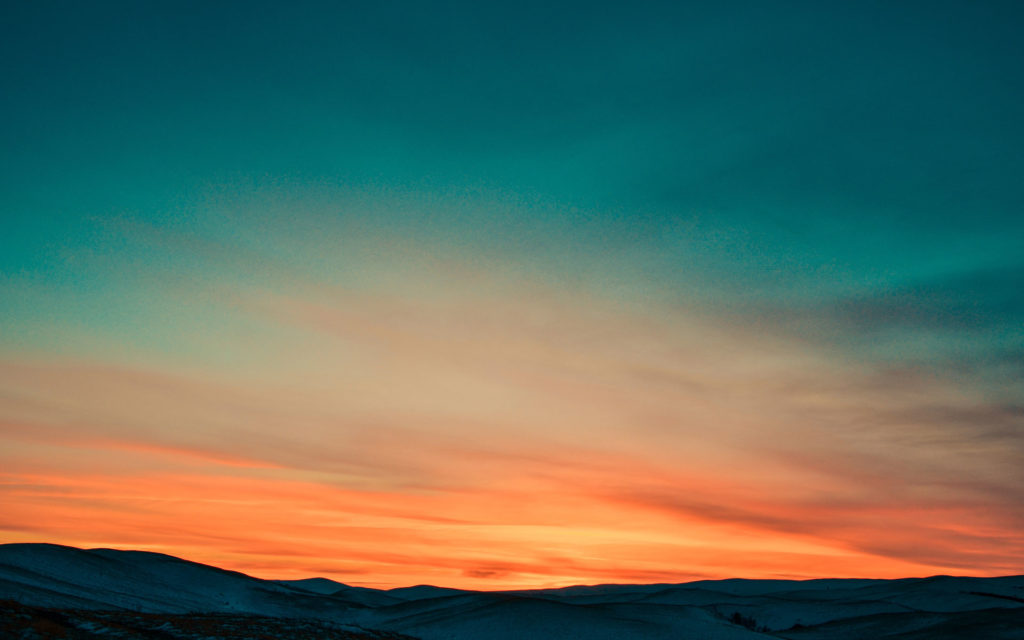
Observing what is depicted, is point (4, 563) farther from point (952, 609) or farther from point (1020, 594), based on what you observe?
point (1020, 594)

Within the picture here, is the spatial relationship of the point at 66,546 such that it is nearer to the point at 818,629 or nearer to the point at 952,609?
the point at 818,629

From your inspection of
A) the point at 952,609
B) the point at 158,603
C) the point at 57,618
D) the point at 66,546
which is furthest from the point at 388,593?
the point at 57,618

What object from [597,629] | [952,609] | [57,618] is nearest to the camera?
[57,618]

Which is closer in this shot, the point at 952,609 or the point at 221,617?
the point at 221,617

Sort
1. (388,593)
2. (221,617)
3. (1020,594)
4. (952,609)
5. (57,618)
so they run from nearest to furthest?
(57,618) → (221,617) → (952,609) → (1020,594) → (388,593)

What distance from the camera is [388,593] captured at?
5133 inches

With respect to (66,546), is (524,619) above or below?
below

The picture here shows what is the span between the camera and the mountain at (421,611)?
40.6m

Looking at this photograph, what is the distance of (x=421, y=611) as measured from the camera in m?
80.1

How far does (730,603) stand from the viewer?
317ft

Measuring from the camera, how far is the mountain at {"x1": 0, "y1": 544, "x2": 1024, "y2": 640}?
40.6 metres

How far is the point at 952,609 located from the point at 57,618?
274 feet

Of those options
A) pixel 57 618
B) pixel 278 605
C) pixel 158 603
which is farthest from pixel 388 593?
pixel 57 618

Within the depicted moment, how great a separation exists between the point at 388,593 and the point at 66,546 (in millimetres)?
58973
